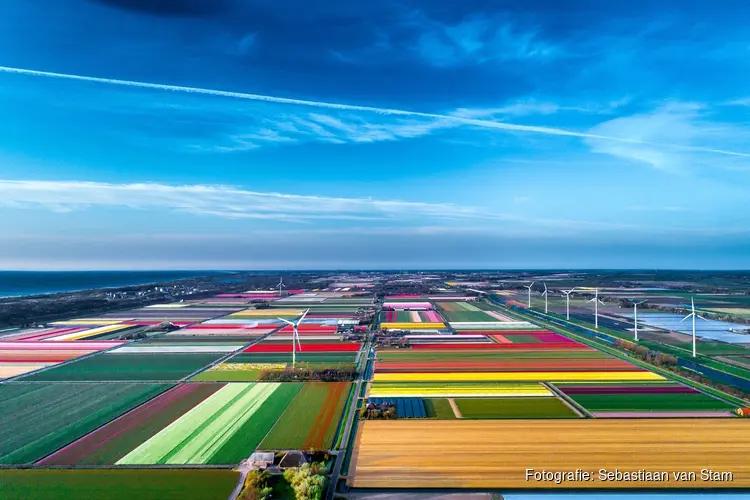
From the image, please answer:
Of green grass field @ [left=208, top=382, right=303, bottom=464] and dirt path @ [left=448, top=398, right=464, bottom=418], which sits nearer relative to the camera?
green grass field @ [left=208, top=382, right=303, bottom=464]

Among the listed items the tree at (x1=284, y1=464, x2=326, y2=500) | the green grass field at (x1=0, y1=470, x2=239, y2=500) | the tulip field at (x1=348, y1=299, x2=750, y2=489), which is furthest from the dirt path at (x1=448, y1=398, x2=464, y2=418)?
the green grass field at (x1=0, y1=470, x2=239, y2=500)

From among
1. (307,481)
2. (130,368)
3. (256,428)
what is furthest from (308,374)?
(307,481)

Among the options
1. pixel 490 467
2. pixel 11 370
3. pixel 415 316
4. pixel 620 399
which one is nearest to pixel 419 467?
pixel 490 467

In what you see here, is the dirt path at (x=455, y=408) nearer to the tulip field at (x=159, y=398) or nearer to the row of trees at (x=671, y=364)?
the tulip field at (x=159, y=398)

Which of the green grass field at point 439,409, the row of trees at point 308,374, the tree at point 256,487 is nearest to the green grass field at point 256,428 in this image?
the row of trees at point 308,374

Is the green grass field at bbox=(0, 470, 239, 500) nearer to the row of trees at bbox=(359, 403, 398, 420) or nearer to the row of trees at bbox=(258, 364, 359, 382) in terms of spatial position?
the row of trees at bbox=(359, 403, 398, 420)

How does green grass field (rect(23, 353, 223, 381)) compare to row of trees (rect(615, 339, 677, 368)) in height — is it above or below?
below

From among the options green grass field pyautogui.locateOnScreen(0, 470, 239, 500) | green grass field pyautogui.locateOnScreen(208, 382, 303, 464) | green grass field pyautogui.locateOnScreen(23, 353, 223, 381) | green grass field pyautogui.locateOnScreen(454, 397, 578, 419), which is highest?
green grass field pyautogui.locateOnScreen(454, 397, 578, 419)
